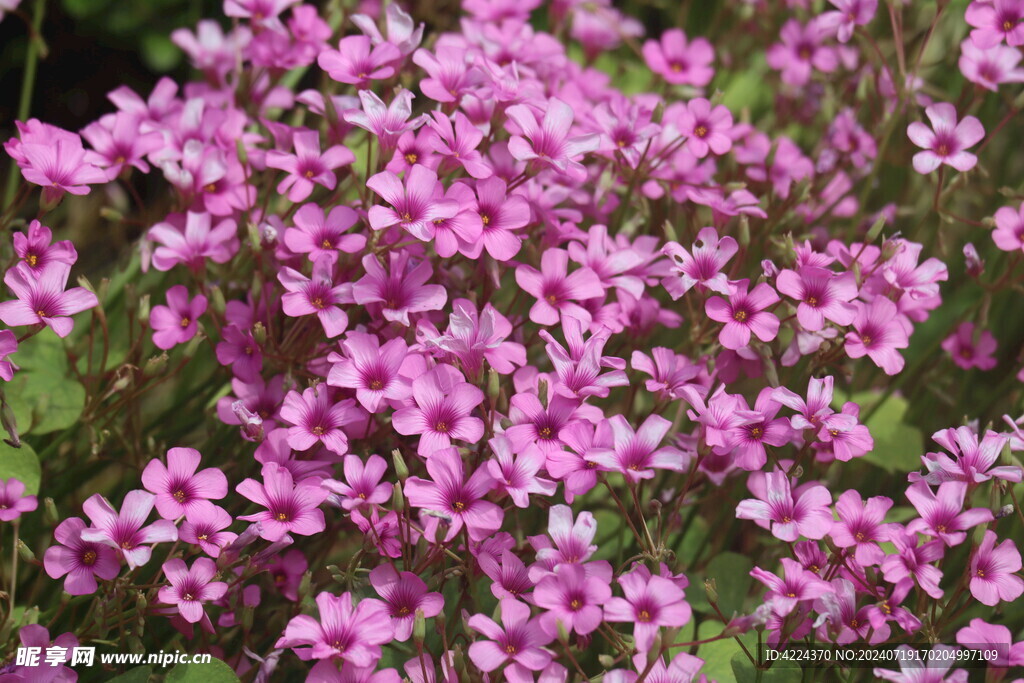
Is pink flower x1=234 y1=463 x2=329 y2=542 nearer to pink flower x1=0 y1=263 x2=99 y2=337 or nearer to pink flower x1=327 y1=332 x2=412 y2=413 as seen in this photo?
pink flower x1=327 y1=332 x2=412 y2=413

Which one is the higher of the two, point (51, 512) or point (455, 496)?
point (455, 496)

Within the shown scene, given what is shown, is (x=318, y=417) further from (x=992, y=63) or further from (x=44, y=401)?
(x=992, y=63)

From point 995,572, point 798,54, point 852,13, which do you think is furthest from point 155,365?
point 798,54

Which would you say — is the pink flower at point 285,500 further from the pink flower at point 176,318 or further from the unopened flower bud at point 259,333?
the pink flower at point 176,318

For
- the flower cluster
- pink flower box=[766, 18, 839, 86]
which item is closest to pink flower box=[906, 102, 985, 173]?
the flower cluster

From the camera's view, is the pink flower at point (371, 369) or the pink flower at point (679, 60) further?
the pink flower at point (679, 60)

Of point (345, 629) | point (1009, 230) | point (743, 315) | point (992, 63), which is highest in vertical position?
point (992, 63)

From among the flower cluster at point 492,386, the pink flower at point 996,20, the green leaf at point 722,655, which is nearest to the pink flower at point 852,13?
the flower cluster at point 492,386
